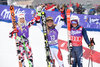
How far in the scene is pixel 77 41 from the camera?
4.22 m

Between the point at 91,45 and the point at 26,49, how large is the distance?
5.17 ft

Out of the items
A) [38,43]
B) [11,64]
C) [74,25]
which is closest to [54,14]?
[38,43]

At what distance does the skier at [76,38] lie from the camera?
4141mm

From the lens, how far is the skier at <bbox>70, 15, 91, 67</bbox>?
13.6 feet

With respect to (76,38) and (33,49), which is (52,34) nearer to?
(76,38)

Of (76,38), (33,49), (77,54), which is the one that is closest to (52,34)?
(76,38)

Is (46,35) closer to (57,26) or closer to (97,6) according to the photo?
(57,26)

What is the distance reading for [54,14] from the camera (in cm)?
727

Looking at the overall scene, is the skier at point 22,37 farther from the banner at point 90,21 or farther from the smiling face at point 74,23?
A: the banner at point 90,21

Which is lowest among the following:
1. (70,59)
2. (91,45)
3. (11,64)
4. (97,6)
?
(11,64)

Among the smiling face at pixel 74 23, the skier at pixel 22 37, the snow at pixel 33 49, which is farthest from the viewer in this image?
the snow at pixel 33 49

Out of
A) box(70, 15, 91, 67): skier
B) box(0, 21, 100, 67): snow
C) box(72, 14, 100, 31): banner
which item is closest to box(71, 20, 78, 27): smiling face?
box(70, 15, 91, 67): skier

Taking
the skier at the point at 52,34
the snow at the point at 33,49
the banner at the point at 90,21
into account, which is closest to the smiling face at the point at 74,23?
the skier at the point at 52,34

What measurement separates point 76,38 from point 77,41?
70mm
